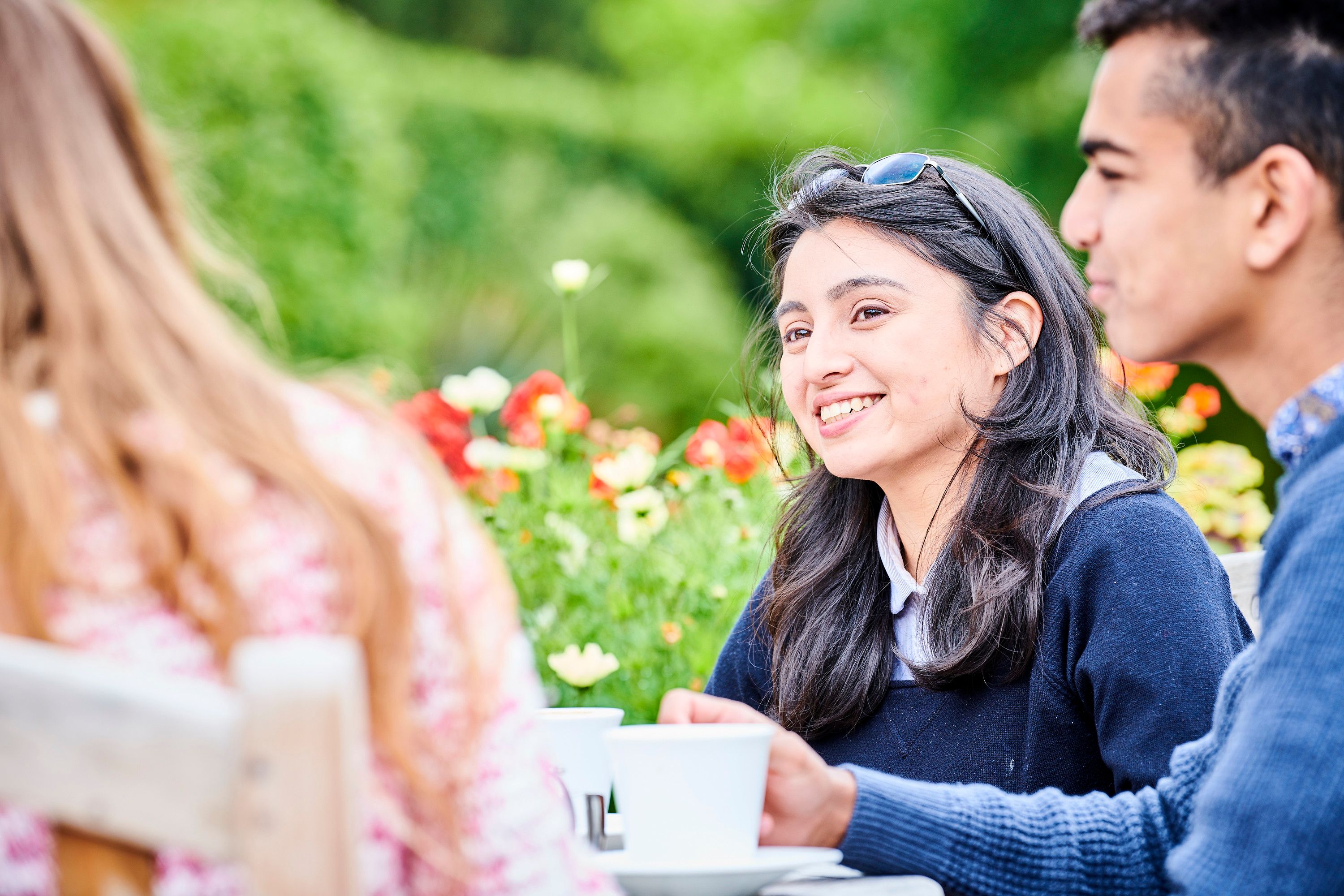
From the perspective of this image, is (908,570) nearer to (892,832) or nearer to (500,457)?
(892,832)

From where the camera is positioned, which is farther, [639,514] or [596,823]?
[639,514]

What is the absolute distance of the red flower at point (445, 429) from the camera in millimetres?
3164

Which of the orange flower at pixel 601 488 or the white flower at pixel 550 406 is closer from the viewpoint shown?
the orange flower at pixel 601 488

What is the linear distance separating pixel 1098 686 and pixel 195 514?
1.21m

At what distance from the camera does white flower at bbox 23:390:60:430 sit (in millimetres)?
882

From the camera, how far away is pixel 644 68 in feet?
53.0

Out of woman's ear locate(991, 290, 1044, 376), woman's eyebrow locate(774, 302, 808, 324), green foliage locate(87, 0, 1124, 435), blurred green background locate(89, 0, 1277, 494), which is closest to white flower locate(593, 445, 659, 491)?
woman's eyebrow locate(774, 302, 808, 324)

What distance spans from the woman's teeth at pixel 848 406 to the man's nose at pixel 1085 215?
766 millimetres

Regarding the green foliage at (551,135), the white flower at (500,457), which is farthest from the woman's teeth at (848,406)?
the green foliage at (551,135)

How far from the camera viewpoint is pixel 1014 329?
7.13 ft

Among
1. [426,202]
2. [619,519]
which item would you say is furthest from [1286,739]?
[426,202]

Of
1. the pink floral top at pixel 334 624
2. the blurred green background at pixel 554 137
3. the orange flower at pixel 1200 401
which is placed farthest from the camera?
the blurred green background at pixel 554 137

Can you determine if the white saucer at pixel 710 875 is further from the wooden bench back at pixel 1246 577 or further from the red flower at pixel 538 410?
the red flower at pixel 538 410

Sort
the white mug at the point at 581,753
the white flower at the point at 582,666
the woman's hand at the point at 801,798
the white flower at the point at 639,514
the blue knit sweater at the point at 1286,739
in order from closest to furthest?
the blue knit sweater at the point at 1286,739
the woman's hand at the point at 801,798
the white mug at the point at 581,753
the white flower at the point at 582,666
the white flower at the point at 639,514
